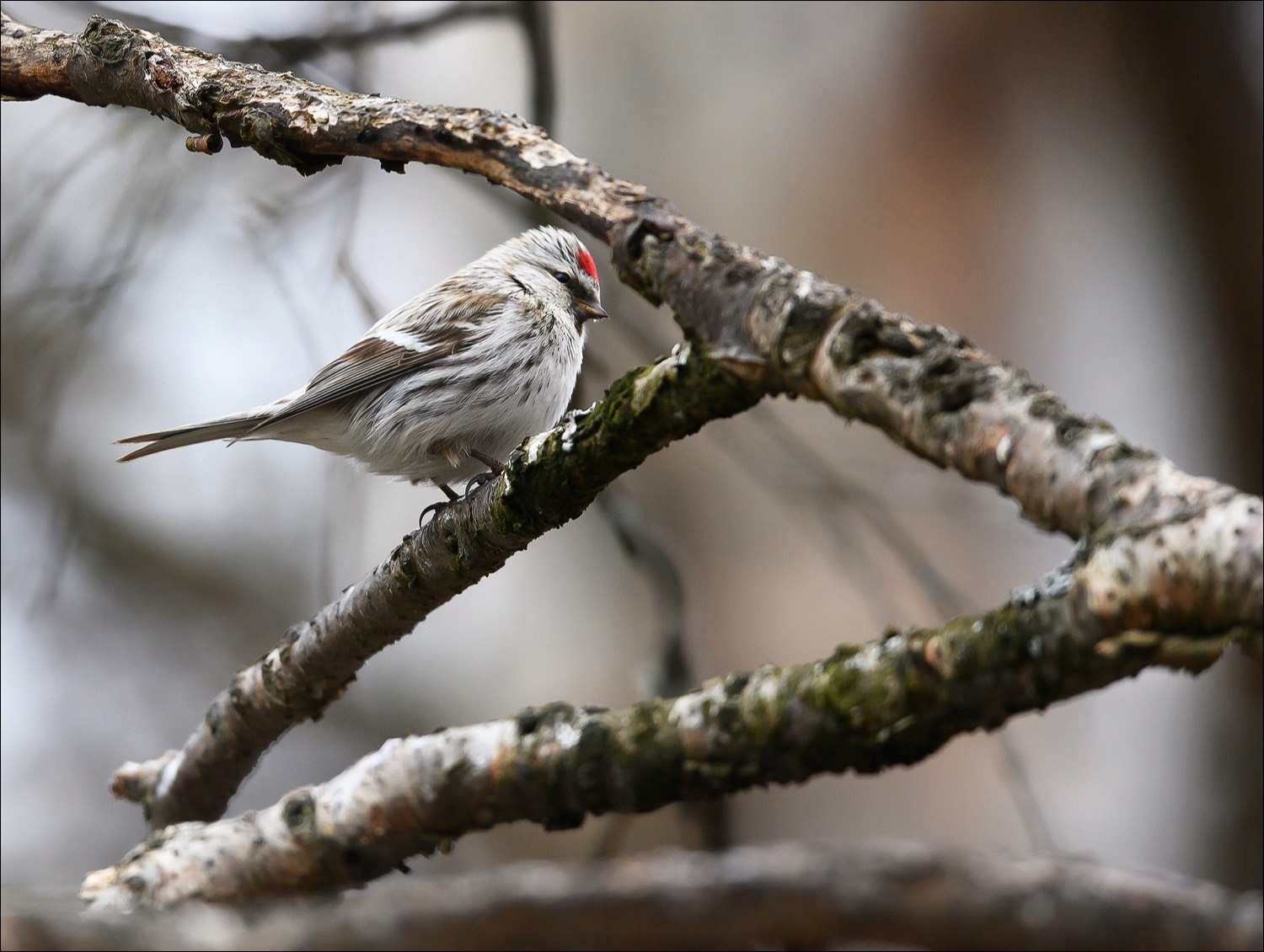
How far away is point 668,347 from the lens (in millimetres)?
3320

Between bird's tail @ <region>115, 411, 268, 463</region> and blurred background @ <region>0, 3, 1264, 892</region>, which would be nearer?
bird's tail @ <region>115, 411, 268, 463</region>

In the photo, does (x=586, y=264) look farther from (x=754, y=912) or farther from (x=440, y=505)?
(x=754, y=912)

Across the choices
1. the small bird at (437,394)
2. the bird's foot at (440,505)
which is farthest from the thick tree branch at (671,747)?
the small bird at (437,394)

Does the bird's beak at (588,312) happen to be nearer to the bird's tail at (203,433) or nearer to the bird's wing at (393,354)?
the bird's wing at (393,354)

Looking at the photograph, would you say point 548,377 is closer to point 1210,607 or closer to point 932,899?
point 932,899

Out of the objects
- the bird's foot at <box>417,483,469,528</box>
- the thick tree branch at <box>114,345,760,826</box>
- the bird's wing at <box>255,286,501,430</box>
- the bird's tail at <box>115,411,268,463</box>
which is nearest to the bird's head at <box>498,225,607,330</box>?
the bird's wing at <box>255,286,501,430</box>

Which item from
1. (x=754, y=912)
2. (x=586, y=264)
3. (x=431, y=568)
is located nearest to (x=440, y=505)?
(x=431, y=568)

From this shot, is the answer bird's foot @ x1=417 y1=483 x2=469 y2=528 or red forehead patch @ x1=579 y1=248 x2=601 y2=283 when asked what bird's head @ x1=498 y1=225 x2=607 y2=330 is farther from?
bird's foot @ x1=417 y1=483 x2=469 y2=528

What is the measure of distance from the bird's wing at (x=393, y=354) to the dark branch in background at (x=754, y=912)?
1511 millimetres

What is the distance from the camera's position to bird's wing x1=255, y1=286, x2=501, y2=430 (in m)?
2.81

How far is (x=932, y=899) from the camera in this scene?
163 centimetres

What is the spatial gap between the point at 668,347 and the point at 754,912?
2073 mm

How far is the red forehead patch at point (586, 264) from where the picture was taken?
3.46 m

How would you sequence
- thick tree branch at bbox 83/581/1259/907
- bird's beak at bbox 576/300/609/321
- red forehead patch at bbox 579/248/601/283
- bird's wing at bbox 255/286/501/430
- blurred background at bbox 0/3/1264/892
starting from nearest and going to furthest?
thick tree branch at bbox 83/581/1259/907 < bird's wing at bbox 255/286/501/430 < bird's beak at bbox 576/300/609/321 < red forehead patch at bbox 579/248/601/283 < blurred background at bbox 0/3/1264/892
